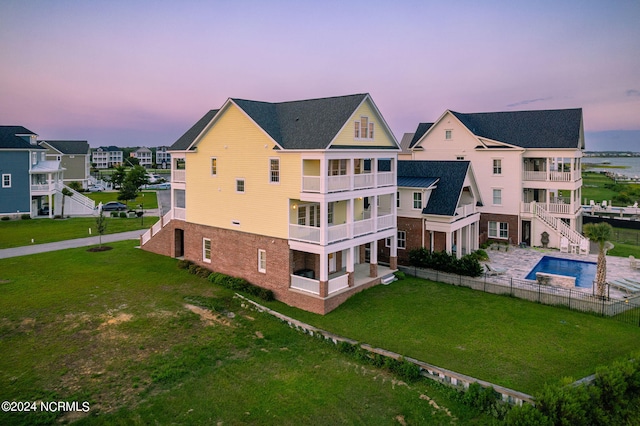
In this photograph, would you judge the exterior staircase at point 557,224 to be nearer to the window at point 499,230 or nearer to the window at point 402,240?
the window at point 499,230

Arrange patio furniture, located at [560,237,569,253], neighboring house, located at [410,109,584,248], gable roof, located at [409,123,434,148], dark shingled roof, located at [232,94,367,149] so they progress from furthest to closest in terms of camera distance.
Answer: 1. gable roof, located at [409,123,434,148]
2. neighboring house, located at [410,109,584,248]
3. patio furniture, located at [560,237,569,253]
4. dark shingled roof, located at [232,94,367,149]

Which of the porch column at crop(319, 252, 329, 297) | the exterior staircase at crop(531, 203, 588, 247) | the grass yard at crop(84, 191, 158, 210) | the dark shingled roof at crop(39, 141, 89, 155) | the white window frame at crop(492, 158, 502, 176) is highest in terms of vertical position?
the dark shingled roof at crop(39, 141, 89, 155)

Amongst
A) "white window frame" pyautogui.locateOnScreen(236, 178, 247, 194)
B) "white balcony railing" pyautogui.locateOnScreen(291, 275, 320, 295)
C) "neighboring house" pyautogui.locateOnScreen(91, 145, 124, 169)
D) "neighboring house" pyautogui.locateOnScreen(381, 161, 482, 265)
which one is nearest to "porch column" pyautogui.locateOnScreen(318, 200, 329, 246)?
"white balcony railing" pyautogui.locateOnScreen(291, 275, 320, 295)

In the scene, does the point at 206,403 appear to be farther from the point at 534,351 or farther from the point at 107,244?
the point at 107,244

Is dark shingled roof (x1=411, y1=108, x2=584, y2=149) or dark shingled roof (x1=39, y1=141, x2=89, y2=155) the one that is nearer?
dark shingled roof (x1=411, y1=108, x2=584, y2=149)

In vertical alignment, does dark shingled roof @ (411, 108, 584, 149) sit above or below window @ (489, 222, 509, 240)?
above

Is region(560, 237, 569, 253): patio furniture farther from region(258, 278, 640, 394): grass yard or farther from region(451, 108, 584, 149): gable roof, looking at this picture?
region(258, 278, 640, 394): grass yard

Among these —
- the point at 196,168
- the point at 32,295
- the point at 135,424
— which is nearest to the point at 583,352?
the point at 135,424
